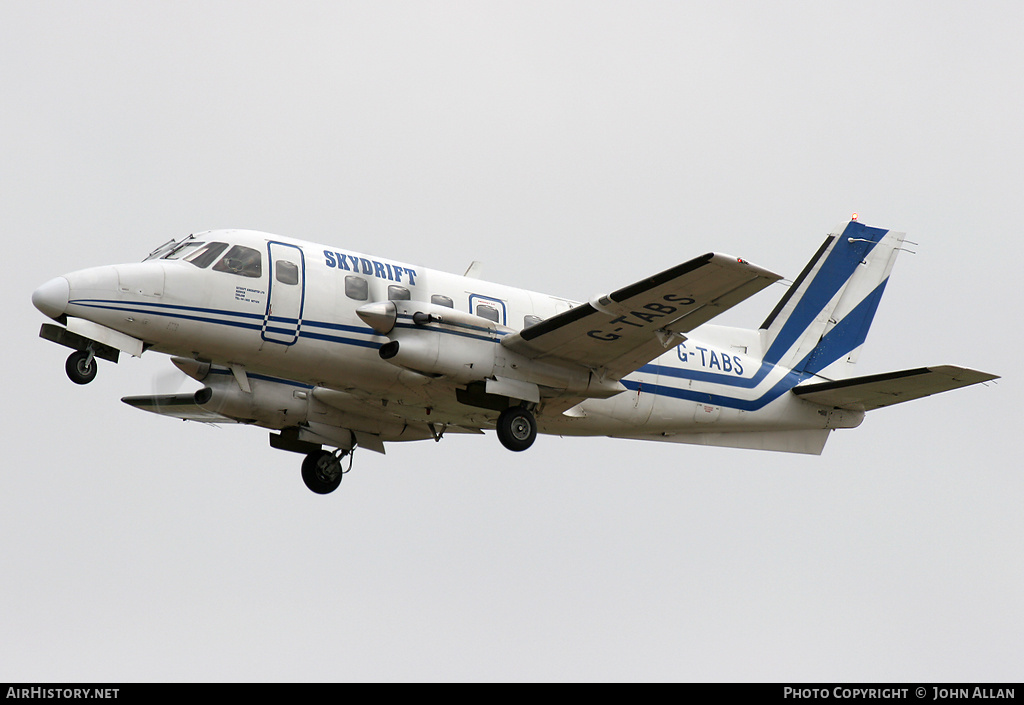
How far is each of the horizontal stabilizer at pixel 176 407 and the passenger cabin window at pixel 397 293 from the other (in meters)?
4.17

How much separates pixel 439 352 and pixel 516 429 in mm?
1776

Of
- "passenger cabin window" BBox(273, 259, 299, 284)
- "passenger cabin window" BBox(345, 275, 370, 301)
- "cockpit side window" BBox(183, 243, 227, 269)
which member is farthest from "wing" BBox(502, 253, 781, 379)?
"cockpit side window" BBox(183, 243, 227, 269)

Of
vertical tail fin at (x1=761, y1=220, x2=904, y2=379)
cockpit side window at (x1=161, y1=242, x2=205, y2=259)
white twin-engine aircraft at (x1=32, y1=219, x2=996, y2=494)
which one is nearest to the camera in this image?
white twin-engine aircraft at (x1=32, y1=219, x2=996, y2=494)

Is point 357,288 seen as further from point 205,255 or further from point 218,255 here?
point 205,255

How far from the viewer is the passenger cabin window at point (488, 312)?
64.8 ft

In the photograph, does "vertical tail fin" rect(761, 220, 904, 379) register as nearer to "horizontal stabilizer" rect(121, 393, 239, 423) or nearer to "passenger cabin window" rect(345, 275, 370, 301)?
"passenger cabin window" rect(345, 275, 370, 301)

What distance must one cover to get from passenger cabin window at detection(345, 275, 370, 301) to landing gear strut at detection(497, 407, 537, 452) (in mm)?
2722

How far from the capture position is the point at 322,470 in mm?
21984

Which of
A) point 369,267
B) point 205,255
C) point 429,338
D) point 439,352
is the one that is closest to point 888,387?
point 439,352

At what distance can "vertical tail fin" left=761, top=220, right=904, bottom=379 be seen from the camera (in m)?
23.3

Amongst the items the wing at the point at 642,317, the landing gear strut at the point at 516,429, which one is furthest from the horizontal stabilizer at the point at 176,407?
the wing at the point at 642,317

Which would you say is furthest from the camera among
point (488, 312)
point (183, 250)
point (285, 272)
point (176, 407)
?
point (176, 407)

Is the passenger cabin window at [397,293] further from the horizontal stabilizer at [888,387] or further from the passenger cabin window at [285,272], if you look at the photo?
the horizontal stabilizer at [888,387]
